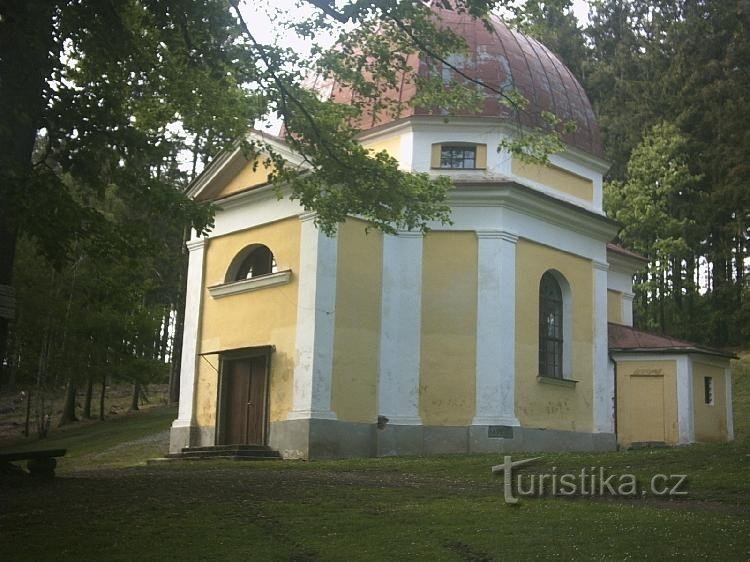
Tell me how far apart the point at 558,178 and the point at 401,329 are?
5.57 m

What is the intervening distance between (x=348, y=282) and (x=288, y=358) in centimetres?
192

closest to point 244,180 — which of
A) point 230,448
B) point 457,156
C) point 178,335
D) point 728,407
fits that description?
point 457,156

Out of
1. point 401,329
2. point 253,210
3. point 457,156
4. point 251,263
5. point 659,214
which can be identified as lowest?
point 401,329

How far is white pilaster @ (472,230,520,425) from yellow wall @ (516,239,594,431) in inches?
11.7

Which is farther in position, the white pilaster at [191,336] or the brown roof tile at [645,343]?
the brown roof tile at [645,343]

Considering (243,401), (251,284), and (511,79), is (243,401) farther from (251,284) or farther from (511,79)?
(511,79)

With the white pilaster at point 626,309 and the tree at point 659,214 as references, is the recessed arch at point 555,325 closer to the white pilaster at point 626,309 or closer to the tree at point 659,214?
the white pilaster at point 626,309

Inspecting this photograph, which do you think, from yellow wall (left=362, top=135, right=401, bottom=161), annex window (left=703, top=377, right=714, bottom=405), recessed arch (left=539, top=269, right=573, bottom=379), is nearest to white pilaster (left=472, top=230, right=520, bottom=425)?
recessed arch (left=539, top=269, right=573, bottom=379)

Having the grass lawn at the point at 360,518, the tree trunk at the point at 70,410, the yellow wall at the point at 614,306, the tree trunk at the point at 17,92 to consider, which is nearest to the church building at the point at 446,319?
the yellow wall at the point at 614,306

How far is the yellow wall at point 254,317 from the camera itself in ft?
63.5

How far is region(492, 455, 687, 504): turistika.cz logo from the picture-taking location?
39.1 ft

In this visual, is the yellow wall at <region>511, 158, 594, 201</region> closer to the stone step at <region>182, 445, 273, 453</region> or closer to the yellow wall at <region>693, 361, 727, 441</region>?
the yellow wall at <region>693, 361, 727, 441</region>

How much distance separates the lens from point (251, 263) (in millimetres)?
21516

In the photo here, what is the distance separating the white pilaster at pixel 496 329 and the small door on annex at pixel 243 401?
4340 mm
